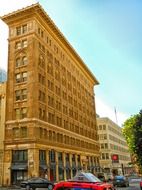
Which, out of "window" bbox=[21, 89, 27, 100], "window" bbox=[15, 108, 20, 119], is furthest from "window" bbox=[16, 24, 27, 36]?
"window" bbox=[15, 108, 20, 119]

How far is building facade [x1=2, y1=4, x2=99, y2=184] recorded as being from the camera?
47750mm

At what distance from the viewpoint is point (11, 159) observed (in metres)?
48.3

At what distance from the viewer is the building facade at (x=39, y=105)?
157 feet

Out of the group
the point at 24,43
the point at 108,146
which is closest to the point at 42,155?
the point at 24,43

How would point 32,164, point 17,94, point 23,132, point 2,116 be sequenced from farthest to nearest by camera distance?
point 17,94
point 2,116
point 23,132
point 32,164

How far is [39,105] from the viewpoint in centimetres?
5106

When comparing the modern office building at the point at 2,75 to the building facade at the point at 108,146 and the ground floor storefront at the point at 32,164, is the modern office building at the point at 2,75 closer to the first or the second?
the ground floor storefront at the point at 32,164

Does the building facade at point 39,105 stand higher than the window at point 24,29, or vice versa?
the window at point 24,29

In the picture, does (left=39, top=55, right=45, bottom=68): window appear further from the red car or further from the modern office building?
the red car

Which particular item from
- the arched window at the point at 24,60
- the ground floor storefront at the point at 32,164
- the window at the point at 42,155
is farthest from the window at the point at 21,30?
the window at the point at 42,155

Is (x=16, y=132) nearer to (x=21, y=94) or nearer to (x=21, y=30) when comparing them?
(x=21, y=94)

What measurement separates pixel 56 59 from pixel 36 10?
13.3 metres

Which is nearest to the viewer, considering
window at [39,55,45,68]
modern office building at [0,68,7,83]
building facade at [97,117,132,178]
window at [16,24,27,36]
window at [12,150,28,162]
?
window at [12,150,28,162]

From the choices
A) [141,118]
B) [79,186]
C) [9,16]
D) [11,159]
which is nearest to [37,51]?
[9,16]
